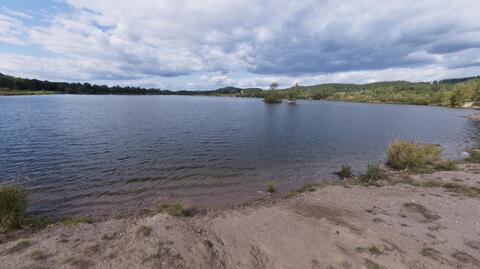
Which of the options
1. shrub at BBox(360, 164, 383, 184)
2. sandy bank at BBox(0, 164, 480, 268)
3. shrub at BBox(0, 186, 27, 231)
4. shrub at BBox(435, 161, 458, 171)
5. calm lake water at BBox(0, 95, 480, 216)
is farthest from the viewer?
shrub at BBox(435, 161, 458, 171)

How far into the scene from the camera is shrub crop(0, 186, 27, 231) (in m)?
9.81

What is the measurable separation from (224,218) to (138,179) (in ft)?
31.6

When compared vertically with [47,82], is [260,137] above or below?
below

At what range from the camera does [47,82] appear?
195m

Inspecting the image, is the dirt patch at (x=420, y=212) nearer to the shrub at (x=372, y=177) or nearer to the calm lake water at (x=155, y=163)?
the shrub at (x=372, y=177)

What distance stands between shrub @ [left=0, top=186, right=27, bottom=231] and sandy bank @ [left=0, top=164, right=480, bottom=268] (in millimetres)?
1707

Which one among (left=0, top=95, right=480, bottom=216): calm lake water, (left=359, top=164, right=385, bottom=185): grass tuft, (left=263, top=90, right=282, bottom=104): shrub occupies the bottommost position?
(left=0, top=95, right=480, bottom=216): calm lake water

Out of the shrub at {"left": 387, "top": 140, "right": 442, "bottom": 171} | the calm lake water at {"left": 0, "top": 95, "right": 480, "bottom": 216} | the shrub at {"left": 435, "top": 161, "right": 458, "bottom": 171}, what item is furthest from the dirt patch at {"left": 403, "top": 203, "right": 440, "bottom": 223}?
the shrub at {"left": 435, "top": 161, "right": 458, "bottom": 171}

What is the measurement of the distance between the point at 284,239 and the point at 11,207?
13.0 m

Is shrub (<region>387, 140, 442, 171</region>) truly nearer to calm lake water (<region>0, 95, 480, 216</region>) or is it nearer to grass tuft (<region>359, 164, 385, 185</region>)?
calm lake water (<region>0, 95, 480, 216</region>)

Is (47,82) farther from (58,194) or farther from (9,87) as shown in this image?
(58,194)

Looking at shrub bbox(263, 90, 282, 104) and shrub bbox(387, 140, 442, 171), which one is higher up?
shrub bbox(263, 90, 282, 104)

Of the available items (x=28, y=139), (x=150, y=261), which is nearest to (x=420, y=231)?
(x=150, y=261)

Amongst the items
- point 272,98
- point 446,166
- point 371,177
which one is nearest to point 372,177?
point 371,177
